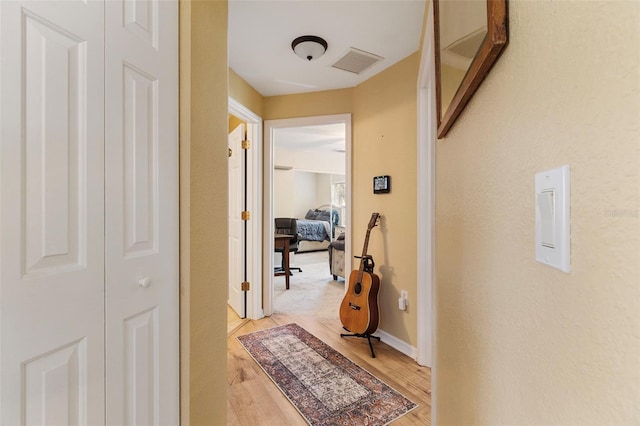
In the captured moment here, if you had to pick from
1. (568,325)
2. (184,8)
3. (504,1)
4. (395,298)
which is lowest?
(395,298)

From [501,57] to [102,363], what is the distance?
49.3 inches

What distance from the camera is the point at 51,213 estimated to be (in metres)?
0.73

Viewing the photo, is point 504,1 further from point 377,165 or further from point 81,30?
point 377,165

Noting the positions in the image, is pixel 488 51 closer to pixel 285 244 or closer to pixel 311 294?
pixel 311 294

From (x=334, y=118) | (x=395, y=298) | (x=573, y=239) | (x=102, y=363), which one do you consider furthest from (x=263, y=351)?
(x=573, y=239)

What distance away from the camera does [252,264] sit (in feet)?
9.57

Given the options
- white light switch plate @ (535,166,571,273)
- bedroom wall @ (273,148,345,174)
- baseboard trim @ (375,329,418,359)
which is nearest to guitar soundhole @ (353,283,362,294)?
baseboard trim @ (375,329,418,359)

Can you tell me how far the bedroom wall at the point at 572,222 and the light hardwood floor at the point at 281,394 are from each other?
1180mm

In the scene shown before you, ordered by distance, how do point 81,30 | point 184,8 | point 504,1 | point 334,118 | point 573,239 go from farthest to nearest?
1. point 334,118
2. point 184,8
3. point 81,30
4. point 504,1
5. point 573,239

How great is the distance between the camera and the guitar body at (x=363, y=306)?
2.29 meters

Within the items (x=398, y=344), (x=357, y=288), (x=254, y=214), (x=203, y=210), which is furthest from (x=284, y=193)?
(x=203, y=210)

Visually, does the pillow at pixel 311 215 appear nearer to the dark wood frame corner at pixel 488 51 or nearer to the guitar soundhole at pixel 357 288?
the guitar soundhole at pixel 357 288

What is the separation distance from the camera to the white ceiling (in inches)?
67.4

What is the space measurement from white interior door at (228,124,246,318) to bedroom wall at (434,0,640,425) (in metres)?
2.50
